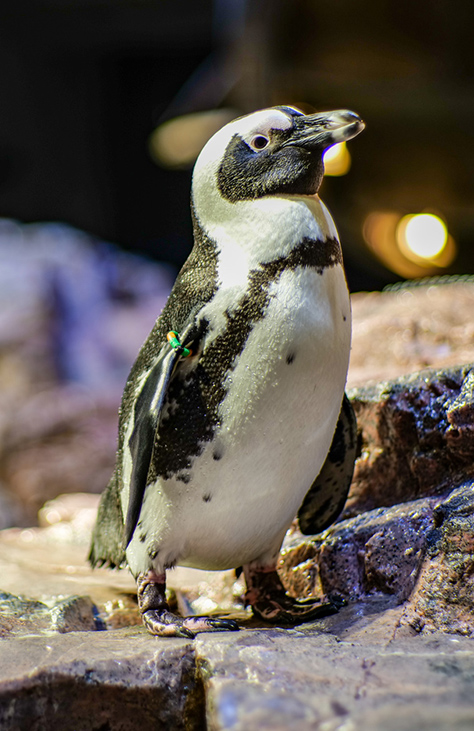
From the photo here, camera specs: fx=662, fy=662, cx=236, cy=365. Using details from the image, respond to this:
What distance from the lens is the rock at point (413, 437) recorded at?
1.39m

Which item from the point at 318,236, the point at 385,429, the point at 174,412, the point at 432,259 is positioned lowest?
the point at 432,259

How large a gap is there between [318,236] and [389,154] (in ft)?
12.1

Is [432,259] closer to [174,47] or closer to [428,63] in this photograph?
[428,63]

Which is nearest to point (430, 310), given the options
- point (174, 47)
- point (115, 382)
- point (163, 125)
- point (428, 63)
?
point (428, 63)

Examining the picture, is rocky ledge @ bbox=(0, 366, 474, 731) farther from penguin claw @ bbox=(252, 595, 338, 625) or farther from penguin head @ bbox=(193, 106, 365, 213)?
penguin head @ bbox=(193, 106, 365, 213)

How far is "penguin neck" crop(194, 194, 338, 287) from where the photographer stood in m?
1.19

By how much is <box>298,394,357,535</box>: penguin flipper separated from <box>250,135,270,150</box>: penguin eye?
0.56 meters

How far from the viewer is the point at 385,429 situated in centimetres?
156

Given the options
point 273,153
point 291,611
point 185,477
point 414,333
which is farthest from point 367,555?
point 414,333

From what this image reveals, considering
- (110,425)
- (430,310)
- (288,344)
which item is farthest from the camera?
(110,425)

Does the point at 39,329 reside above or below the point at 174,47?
below

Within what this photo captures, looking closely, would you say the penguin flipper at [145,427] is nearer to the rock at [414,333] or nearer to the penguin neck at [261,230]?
the penguin neck at [261,230]

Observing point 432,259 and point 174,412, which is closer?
point 174,412

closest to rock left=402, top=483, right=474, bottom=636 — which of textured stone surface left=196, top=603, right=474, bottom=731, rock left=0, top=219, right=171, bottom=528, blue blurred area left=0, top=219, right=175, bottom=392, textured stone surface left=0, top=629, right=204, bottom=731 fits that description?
textured stone surface left=196, top=603, right=474, bottom=731
